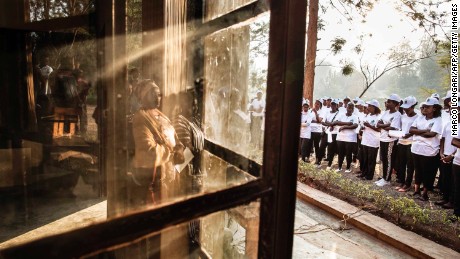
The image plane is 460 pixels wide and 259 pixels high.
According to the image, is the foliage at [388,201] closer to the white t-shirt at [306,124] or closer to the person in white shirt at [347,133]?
the person in white shirt at [347,133]

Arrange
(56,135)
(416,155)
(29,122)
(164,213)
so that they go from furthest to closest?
(416,155)
(56,135)
(29,122)
(164,213)

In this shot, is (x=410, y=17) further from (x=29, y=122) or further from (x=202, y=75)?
(x=29, y=122)

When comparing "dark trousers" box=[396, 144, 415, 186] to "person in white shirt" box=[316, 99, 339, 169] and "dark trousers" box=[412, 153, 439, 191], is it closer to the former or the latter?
"dark trousers" box=[412, 153, 439, 191]

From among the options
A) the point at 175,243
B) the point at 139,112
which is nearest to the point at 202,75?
the point at 139,112

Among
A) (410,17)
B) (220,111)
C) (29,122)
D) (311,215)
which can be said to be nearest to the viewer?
(220,111)

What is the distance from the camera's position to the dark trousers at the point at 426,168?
614cm

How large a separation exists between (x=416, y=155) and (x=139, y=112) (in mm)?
6348

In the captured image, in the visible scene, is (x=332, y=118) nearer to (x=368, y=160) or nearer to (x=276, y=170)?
(x=368, y=160)

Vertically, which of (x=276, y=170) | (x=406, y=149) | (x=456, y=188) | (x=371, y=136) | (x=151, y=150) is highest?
(x=276, y=170)

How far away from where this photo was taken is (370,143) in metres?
7.67

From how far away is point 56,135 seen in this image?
15.1 feet

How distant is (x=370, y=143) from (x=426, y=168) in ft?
5.36

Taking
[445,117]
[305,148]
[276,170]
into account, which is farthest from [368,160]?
[276,170]

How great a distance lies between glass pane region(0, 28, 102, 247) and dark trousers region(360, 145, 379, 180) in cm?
651
